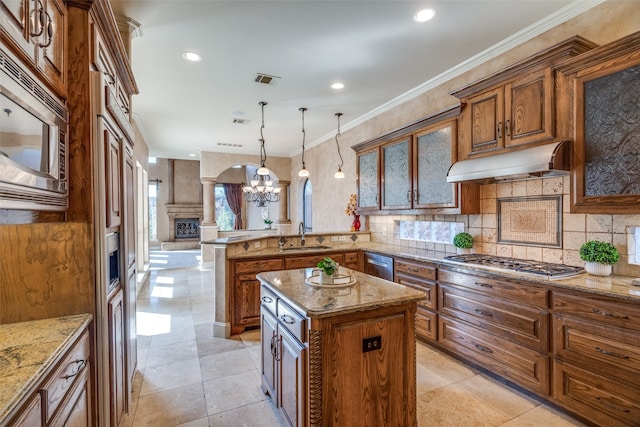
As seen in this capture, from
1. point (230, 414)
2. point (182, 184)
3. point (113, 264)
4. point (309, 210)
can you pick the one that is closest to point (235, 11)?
point (113, 264)

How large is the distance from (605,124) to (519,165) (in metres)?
0.53

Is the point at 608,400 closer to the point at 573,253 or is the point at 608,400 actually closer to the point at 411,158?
the point at 573,253

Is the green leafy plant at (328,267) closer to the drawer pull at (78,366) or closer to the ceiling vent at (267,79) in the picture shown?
the drawer pull at (78,366)

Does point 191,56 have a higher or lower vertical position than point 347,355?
higher

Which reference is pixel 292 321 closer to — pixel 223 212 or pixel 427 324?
pixel 427 324

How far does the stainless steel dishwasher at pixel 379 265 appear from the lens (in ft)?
12.2

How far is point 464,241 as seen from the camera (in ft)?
10.7

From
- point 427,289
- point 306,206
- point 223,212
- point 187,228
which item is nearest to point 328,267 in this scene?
point 427,289

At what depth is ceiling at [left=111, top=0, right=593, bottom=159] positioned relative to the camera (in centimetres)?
245

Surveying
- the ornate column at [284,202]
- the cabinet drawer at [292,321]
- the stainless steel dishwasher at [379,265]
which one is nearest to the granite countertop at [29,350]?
the cabinet drawer at [292,321]

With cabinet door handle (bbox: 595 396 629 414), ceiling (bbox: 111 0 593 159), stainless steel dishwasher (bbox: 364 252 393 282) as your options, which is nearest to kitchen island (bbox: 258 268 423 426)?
cabinet door handle (bbox: 595 396 629 414)

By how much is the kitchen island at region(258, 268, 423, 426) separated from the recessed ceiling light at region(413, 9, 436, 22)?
218 centimetres

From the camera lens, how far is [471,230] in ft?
11.1

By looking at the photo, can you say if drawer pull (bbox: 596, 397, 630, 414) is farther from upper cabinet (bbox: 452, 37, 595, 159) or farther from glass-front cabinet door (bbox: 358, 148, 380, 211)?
glass-front cabinet door (bbox: 358, 148, 380, 211)
